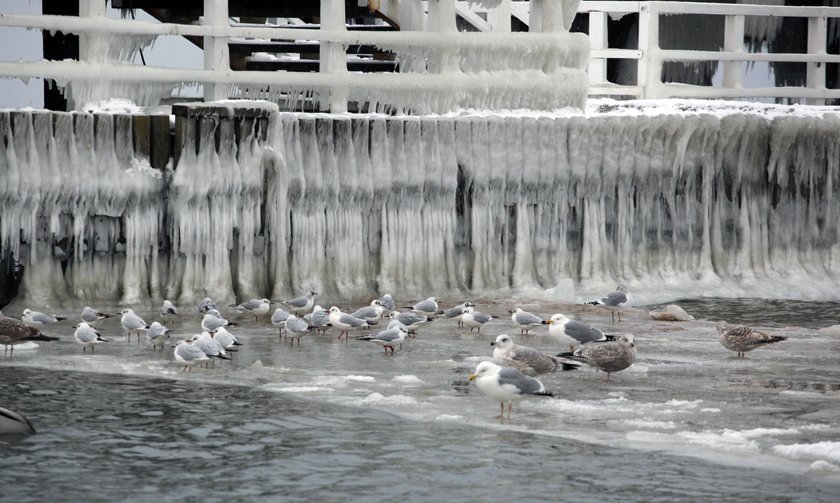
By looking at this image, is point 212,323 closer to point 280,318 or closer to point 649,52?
point 280,318

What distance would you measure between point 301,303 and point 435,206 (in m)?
2.80

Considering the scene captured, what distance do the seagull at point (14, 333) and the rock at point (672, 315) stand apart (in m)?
7.03

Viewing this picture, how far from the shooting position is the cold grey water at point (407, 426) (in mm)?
9047

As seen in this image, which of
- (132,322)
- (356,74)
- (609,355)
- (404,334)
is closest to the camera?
(609,355)

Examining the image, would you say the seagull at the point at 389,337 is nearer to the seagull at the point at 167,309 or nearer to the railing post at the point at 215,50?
the seagull at the point at 167,309

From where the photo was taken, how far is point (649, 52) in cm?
2348

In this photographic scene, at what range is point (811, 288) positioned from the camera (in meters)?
19.2

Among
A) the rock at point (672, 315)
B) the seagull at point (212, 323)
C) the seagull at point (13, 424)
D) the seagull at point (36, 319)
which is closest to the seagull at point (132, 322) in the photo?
the seagull at point (212, 323)

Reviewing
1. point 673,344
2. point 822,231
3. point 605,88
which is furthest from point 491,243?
point 605,88

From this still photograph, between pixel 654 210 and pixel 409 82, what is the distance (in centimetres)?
385

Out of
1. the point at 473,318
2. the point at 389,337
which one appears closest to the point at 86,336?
the point at 389,337

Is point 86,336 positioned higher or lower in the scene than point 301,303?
lower

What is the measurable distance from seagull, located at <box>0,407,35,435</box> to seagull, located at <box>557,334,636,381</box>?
4936mm

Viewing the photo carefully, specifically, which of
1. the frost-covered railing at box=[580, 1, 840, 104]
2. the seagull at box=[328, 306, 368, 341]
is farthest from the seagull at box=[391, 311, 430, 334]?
the frost-covered railing at box=[580, 1, 840, 104]
